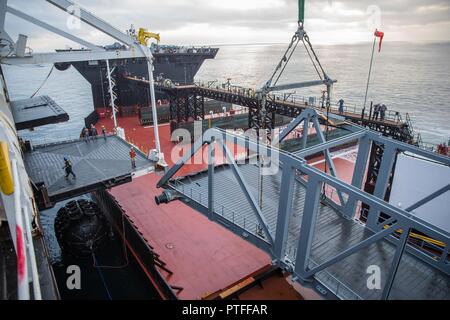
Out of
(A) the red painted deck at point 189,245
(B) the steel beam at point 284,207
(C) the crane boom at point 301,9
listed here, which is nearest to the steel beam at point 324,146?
(B) the steel beam at point 284,207

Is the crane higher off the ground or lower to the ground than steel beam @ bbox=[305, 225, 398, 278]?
higher

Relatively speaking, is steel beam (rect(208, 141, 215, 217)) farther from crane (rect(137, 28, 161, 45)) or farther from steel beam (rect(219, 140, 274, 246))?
crane (rect(137, 28, 161, 45))

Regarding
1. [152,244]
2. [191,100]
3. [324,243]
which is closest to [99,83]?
[191,100]

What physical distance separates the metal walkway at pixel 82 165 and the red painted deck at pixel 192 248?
4430 mm

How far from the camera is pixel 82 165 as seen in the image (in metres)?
18.3

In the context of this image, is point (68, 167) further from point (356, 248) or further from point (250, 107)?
point (250, 107)

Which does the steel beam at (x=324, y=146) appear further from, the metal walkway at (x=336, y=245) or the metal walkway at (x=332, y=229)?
the metal walkway at (x=336, y=245)

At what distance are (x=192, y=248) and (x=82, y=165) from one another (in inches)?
357

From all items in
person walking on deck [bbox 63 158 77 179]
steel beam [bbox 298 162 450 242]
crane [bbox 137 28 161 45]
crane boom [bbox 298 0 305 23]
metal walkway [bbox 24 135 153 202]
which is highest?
crane boom [bbox 298 0 305 23]

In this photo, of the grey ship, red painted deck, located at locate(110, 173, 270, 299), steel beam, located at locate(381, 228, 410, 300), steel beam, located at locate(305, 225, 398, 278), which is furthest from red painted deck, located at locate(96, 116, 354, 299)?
the grey ship

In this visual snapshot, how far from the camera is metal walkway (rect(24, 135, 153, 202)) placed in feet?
51.2

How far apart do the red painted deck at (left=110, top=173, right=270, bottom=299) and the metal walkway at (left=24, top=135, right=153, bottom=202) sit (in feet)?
14.5

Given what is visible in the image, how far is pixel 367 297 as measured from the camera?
769 cm
